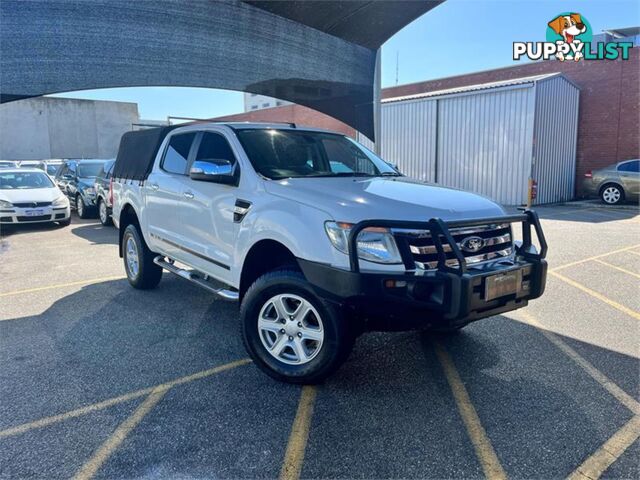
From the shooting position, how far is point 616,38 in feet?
59.8

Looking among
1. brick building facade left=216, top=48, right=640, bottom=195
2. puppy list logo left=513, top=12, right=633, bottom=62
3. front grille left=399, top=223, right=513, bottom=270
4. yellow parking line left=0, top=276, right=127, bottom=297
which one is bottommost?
yellow parking line left=0, top=276, right=127, bottom=297

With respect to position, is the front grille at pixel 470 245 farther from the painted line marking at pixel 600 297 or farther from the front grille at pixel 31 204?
the front grille at pixel 31 204

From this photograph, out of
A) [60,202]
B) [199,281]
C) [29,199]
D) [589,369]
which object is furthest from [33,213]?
[589,369]

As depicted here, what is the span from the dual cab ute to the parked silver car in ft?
43.7

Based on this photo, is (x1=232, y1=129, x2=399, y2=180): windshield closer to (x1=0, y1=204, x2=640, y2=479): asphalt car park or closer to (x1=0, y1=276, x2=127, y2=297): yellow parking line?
(x1=0, y1=204, x2=640, y2=479): asphalt car park

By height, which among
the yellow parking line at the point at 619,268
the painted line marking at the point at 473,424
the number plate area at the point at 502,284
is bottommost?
the painted line marking at the point at 473,424

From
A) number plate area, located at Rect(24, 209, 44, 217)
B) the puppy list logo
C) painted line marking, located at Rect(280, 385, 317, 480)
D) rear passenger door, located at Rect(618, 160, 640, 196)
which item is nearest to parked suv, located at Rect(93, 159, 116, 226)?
number plate area, located at Rect(24, 209, 44, 217)

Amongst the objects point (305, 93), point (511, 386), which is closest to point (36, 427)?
point (511, 386)

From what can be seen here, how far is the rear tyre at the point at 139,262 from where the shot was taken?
588cm

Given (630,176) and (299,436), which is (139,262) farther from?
(630,176)

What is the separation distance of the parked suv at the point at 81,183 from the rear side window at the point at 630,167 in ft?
51.7

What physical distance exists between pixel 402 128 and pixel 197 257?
602 inches

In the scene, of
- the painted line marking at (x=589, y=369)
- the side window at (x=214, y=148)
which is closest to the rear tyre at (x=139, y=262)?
the side window at (x=214, y=148)

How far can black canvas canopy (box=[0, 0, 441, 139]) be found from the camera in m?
7.17
